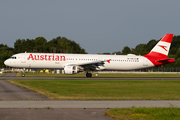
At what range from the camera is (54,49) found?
112438 millimetres

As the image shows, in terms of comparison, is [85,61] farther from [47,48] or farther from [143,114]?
[47,48]

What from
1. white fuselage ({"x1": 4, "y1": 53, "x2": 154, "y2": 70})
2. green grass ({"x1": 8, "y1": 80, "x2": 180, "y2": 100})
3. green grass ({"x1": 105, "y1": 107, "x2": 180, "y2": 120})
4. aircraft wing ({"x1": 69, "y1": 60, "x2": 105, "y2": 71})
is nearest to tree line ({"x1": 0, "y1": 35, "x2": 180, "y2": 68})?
white fuselage ({"x1": 4, "y1": 53, "x2": 154, "y2": 70})

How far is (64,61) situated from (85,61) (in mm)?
3557

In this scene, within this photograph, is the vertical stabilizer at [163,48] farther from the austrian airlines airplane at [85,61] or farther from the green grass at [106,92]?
the green grass at [106,92]

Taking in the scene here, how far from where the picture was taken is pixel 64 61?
42.2 metres

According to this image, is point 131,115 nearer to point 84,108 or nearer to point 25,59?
point 84,108

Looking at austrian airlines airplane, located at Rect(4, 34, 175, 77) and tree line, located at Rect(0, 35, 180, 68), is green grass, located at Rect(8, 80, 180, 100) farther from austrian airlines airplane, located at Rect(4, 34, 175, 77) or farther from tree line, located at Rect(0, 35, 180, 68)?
tree line, located at Rect(0, 35, 180, 68)

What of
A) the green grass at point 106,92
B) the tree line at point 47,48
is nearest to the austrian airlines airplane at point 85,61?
the green grass at point 106,92

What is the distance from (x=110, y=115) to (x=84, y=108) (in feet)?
6.47

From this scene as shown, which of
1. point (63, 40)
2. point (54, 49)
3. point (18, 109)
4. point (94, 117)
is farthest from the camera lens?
point (63, 40)

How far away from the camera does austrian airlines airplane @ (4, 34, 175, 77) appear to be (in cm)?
4150

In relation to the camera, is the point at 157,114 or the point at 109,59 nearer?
the point at 157,114

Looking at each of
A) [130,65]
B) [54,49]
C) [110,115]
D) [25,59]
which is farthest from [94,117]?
[54,49]

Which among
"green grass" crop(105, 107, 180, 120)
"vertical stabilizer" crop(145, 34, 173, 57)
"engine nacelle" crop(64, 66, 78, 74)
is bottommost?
"green grass" crop(105, 107, 180, 120)
